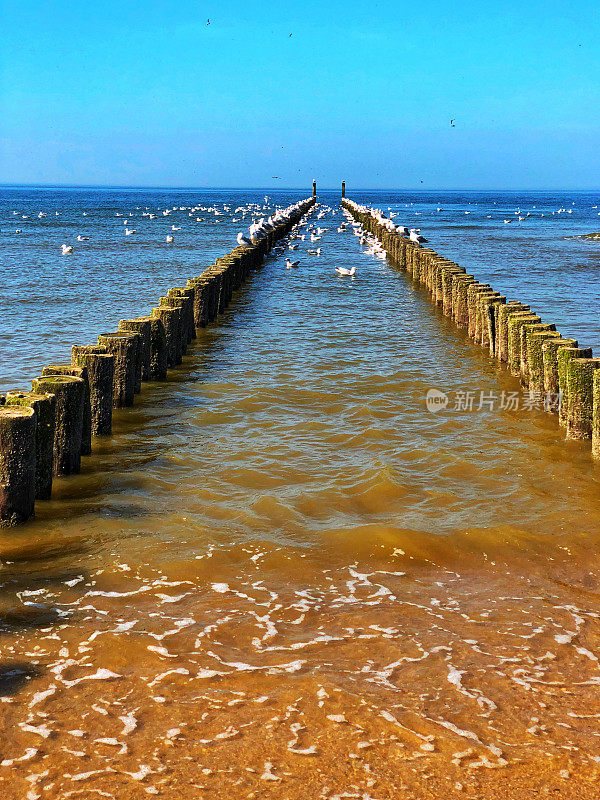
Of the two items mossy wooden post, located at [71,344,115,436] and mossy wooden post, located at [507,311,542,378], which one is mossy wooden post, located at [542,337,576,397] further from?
mossy wooden post, located at [71,344,115,436]

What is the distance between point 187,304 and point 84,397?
5.97 metres

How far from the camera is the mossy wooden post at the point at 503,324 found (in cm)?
1188

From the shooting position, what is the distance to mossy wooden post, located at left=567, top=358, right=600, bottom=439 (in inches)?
328

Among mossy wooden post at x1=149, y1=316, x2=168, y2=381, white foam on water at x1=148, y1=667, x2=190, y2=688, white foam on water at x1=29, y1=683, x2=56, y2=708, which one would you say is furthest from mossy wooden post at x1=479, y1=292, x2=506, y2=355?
white foam on water at x1=29, y1=683, x2=56, y2=708

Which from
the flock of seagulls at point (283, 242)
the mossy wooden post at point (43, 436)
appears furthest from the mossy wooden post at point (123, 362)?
the flock of seagulls at point (283, 242)

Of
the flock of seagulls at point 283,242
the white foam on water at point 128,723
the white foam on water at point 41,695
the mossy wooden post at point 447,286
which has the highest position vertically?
the flock of seagulls at point 283,242

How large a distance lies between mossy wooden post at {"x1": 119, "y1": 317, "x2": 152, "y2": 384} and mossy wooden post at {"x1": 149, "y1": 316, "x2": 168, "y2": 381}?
0.11m

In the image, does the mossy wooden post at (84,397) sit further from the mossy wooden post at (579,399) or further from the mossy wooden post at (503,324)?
the mossy wooden post at (503,324)

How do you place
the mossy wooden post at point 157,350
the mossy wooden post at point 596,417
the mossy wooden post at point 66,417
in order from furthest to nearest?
the mossy wooden post at point 157,350
the mossy wooden post at point 596,417
the mossy wooden post at point 66,417

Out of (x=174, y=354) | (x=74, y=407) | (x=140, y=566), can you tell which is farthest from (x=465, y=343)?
(x=140, y=566)

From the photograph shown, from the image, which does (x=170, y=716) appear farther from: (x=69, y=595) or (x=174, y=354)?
(x=174, y=354)

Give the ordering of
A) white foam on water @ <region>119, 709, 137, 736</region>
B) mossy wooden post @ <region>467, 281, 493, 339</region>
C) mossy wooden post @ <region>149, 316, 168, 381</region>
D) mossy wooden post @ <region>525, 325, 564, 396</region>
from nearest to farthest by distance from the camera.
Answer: white foam on water @ <region>119, 709, 137, 736</region> < mossy wooden post @ <region>525, 325, 564, 396</region> < mossy wooden post @ <region>149, 316, 168, 381</region> < mossy wooden post @ <region>467, 281, 493, 339</region>

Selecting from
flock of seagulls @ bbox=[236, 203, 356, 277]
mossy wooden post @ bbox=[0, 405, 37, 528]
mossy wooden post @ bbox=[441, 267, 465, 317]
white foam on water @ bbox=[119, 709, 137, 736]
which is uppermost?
flock of seagulls @ bbox=[236, 203, 356, 277]

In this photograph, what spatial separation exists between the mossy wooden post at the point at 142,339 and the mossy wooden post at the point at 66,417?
2868 mm
